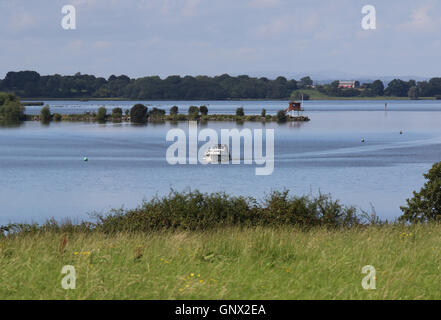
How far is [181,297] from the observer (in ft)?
31.8

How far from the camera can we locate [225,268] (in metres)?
11.6

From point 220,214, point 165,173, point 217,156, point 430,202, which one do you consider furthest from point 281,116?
point 220,214

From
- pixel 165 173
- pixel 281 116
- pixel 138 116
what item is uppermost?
pixel 281 116

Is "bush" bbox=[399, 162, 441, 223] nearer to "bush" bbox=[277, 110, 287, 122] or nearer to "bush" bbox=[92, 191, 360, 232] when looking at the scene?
"bush" bbox=[92, 191, 360, 232]

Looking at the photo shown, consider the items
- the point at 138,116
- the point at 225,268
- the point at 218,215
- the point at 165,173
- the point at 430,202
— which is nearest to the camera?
the point at 225,268

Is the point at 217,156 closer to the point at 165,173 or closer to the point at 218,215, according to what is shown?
the point at 165,173

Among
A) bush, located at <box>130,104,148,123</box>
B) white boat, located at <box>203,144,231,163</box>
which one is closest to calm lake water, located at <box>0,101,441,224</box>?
white boat, located at <box>203,144,231,163</box>

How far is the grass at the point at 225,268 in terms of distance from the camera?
390 inches

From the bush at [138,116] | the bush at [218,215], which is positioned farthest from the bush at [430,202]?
the bush at [138,116]

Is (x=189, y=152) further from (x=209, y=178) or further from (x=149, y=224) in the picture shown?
(x=149, y=224)

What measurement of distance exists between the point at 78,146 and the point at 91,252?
4306 inches

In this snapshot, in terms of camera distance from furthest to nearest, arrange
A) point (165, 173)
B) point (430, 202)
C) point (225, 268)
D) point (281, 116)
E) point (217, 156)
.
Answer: point (281, 116) → point (217, 156) → point (165, 173) → point (430, 202) → point (225, 268)

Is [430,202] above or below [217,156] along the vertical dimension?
above

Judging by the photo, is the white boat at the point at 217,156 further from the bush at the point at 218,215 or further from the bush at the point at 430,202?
the bush at the point at 218,215
